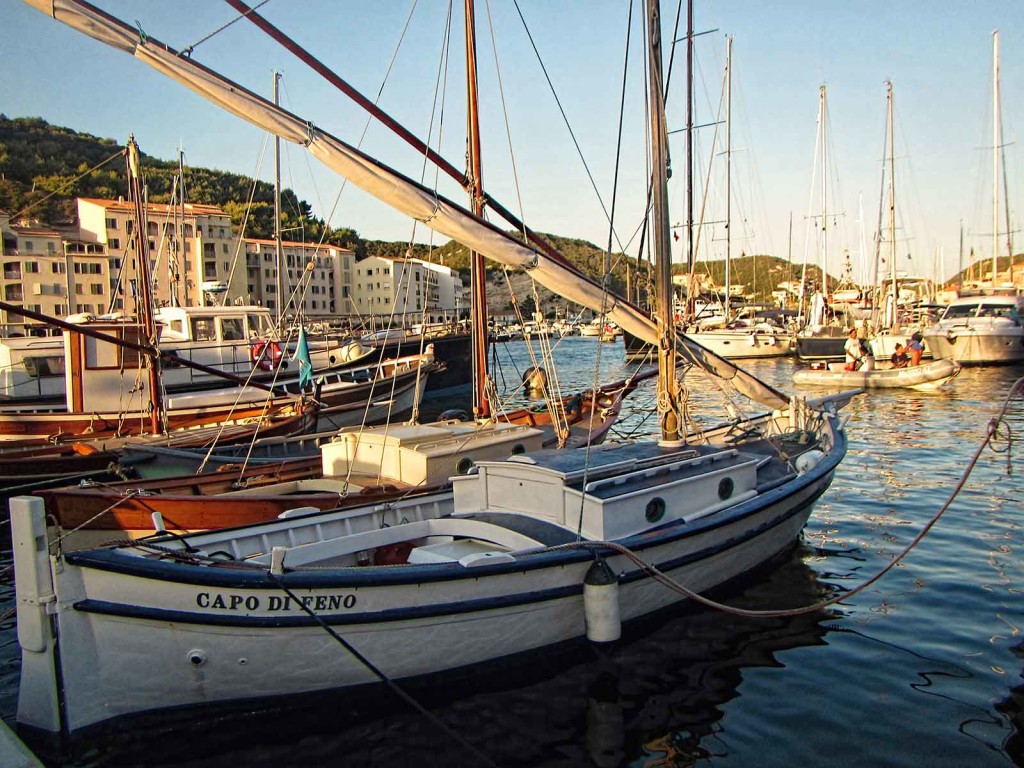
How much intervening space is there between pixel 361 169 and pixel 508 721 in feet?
20.6

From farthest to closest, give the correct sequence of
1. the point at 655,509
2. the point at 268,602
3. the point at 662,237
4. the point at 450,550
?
1. the point at 662,237
2. the point at 655,509
3. the point at 450,550
4. the point at 268,602

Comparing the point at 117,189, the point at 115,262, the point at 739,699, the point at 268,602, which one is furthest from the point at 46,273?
the point at 739,699

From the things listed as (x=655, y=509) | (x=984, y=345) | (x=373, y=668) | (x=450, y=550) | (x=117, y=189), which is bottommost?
(x=373, y=668)

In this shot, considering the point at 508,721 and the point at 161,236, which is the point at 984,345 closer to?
the point at 508,721

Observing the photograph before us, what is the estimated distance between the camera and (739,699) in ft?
25.1

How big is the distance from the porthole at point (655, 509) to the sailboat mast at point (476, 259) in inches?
250

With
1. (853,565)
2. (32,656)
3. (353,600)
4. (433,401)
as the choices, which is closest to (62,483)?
(32,656)

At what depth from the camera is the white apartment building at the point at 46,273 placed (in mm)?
70062

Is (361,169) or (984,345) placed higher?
(361,169)

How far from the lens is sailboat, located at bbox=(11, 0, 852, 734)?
664cm

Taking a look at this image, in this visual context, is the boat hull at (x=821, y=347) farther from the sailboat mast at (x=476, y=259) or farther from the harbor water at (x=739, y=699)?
the harbor water at (x=739, y=699)

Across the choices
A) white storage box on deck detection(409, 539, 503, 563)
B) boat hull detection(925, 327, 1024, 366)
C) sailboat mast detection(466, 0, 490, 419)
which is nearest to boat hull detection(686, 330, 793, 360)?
boat hull detection(925, 327, 1024, 366)

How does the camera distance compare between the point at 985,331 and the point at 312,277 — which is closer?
the point at 985,331

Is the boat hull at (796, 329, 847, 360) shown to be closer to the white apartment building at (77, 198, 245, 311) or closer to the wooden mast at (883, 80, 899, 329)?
the wooden mast at (883, 80, 899, 329)
